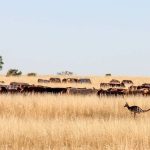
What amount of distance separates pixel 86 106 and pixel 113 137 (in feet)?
26.8

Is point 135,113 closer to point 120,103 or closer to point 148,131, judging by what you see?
point 120,103

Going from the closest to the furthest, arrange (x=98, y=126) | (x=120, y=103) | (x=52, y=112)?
1. (x=98, y=126)
2. (x=52, y=112)
3. (x=120, y=103)

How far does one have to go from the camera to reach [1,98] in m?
23.3

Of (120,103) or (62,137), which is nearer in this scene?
(62,137)

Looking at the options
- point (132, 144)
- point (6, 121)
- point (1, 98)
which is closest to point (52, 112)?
point (1, 98)

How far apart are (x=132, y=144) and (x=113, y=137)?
39.8 inches

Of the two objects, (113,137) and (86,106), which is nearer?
(113,137)

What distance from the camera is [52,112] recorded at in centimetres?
2108

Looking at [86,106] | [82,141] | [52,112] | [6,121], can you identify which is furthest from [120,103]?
[82,141]

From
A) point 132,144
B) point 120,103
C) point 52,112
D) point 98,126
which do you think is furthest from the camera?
point 120,103

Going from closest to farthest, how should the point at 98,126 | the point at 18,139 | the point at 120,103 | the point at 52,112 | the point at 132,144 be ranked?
the point at 132,144
the point at 18,139
the point at 98,126
the point at 52,112
the point at 120,103

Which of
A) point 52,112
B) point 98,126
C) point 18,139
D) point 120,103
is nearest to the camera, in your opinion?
point 18,139

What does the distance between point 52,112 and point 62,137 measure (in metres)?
7.39

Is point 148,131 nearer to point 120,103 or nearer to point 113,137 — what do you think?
point 113,137
